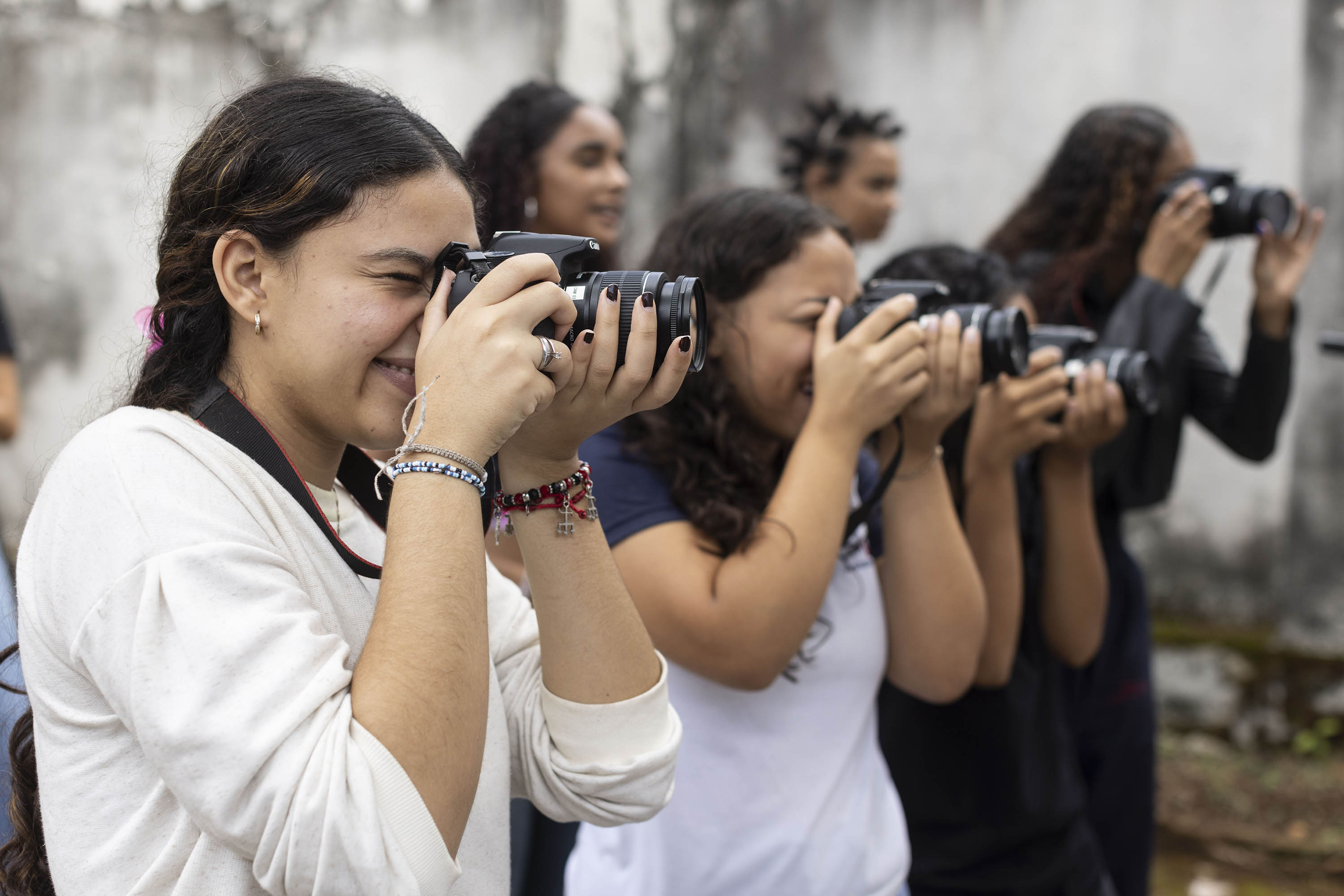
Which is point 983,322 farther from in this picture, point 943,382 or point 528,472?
point 528,472

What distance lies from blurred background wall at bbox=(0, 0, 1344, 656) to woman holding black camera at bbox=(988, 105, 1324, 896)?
5.02ft

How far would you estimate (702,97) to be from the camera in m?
4.80

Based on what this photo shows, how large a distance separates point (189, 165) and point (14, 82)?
3.00 meters

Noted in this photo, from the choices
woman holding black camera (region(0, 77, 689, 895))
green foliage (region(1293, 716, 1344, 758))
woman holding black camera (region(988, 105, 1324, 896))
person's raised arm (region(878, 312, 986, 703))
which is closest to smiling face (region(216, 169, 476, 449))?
woman holding black camera (region(0, 77, 689, 895))

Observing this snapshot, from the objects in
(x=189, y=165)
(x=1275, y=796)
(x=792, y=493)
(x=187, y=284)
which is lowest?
(x=1275, y=796)

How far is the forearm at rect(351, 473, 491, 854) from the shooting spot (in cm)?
88

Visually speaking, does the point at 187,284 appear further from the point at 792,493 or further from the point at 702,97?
the point at 702,97

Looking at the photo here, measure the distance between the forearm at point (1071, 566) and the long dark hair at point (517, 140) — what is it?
4.75ft

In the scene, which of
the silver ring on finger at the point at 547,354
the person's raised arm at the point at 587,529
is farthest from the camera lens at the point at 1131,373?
the silver ring on finger at the point at 547,354

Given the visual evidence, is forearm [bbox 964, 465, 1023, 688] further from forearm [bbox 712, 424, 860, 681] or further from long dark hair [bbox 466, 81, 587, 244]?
long dark hair [bbox 466, 81, 587, 244]

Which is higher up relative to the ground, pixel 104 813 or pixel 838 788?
pixel 104 813

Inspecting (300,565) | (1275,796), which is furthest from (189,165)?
(1275,796)

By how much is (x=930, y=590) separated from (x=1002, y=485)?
40 cm

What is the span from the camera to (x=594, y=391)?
1105mm
